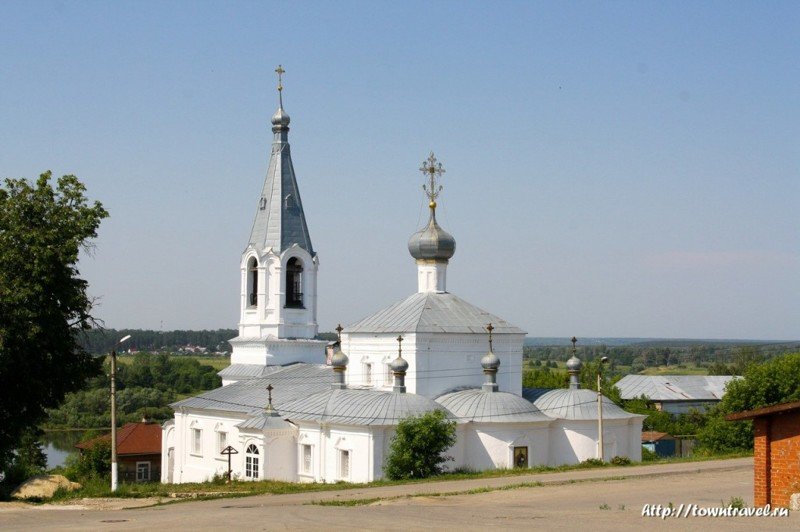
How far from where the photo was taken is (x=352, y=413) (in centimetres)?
2880

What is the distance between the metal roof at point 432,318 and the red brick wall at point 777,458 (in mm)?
14806

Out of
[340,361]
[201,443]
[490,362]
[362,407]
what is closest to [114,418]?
[362,407]

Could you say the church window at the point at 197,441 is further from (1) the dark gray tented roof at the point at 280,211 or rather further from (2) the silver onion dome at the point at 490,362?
(2) the silver onion dome at the point at 490,362

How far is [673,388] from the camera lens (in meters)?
77.1

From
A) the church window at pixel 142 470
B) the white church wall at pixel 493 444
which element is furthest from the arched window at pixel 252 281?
the white church wall at pixel 493 444

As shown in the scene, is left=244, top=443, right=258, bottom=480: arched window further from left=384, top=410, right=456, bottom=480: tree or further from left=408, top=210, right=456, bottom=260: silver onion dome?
left=408, top=210, right=456, bottom=260: silver onion dome

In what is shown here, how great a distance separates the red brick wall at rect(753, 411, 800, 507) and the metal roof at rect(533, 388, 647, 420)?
12976 millimetres

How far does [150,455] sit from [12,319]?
23750 mm

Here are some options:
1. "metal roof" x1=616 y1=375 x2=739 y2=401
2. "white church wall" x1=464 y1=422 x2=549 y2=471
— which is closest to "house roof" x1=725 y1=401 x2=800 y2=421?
"white church wall" x1=464 y1=422 x2=549 y2=471

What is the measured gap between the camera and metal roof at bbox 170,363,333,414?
3319 centimetres

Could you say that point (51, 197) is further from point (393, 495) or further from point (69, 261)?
point (393, 495)

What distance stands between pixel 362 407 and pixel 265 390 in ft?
20.8

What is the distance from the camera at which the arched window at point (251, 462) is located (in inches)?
1201

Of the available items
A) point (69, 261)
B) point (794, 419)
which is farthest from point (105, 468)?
point (794, 419)
